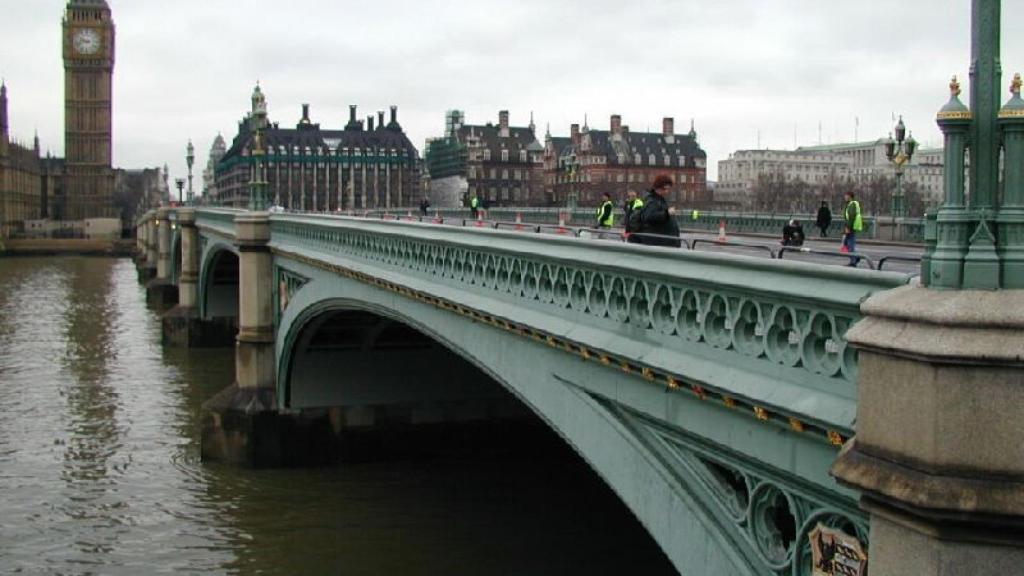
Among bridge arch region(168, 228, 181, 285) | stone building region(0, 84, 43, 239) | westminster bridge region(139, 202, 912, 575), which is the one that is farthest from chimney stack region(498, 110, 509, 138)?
westminster bridge region(139, 202, 912, 575)

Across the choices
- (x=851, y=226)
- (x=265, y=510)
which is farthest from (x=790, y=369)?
(x=265, y=510)

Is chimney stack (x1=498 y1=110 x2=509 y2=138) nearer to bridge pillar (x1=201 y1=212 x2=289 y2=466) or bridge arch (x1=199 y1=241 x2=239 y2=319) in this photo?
bridge arch (x1=199 y1=241 x2=239 y2=319)

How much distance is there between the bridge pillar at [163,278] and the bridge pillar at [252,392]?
117ft

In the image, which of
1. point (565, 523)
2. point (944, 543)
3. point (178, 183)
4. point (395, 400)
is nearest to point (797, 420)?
point (944, 543)

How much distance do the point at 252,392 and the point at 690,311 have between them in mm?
18065

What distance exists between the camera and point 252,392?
24703 mm

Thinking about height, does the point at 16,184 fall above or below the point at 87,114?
below

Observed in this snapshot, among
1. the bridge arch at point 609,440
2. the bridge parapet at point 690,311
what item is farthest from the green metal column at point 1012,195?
the bridge arch at point 609,440

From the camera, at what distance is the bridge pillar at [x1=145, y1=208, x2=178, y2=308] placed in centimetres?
6154

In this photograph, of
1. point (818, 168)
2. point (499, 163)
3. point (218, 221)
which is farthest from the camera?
point (499, 163)

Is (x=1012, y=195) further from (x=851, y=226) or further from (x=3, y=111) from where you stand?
(x=3, y=111)

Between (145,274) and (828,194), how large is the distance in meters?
41.6

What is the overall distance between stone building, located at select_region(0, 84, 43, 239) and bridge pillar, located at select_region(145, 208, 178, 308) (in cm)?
6985

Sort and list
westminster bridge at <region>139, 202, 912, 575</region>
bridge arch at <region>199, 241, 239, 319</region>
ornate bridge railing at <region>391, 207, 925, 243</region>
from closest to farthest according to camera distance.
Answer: westminster bridge at <region>139, 202, 912, 575</region>
ornate bridge railing at <region>391, 207, 925, 243</region>
bridge arch at <region>199, 241, 239, 319</region>
